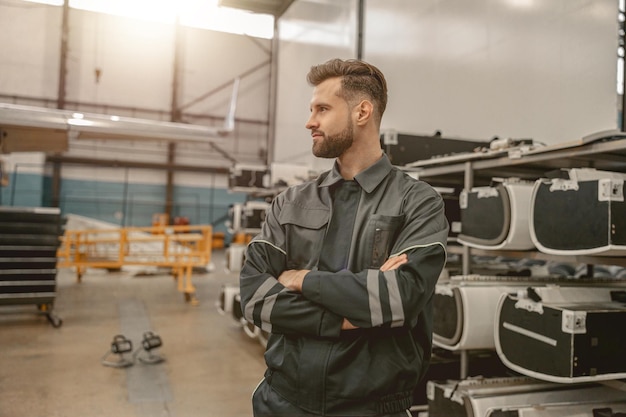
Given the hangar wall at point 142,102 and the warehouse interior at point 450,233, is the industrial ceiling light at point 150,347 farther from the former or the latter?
the hangar wall at point 142,102

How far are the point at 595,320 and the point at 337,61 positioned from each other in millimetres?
1678

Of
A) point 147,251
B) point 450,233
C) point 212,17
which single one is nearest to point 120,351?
point 450,233

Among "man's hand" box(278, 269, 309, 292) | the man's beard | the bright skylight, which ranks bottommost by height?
"man's hand" box(278, 269, 309, 292)

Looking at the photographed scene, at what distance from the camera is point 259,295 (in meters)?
1.47

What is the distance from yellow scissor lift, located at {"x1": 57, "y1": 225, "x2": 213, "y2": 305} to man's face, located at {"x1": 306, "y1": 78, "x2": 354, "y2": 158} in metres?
5.15

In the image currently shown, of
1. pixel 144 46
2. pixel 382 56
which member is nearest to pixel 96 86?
pixel 144 46

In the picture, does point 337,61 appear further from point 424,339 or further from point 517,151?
point 517,151

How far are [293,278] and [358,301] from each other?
240 millimetres

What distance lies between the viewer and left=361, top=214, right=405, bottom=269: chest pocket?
4.73 ft

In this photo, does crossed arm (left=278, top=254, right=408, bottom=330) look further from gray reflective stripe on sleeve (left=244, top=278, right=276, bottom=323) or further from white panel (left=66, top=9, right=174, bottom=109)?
white panel (left=66, top=9, right=174, bottom=109)

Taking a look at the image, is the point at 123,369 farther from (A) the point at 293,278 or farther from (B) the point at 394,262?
(B) the point at 394,262

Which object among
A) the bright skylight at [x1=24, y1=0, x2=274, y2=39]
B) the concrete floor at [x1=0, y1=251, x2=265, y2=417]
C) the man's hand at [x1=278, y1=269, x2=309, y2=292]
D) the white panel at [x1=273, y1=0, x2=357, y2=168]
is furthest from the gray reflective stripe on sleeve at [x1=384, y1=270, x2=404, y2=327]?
the bright skylight at [x1=24, y1=0, x2=274, y2=39]

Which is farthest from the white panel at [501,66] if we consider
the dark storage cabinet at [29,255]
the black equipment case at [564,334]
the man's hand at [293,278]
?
the dark storage cabinet at [29,255]

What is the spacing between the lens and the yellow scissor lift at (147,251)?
23.3ft
